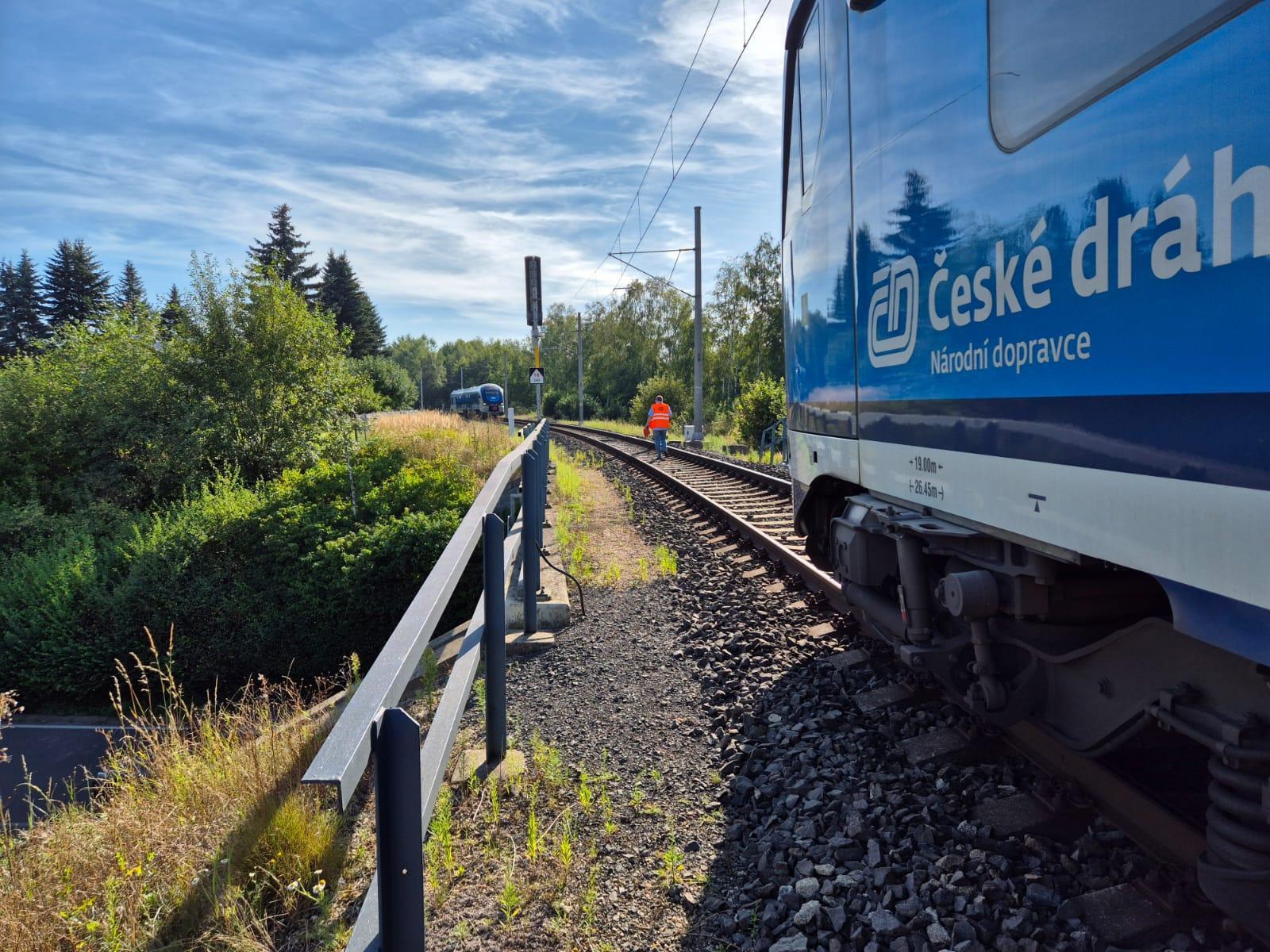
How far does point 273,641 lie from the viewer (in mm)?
13578

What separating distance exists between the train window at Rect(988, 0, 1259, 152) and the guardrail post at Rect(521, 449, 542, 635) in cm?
380

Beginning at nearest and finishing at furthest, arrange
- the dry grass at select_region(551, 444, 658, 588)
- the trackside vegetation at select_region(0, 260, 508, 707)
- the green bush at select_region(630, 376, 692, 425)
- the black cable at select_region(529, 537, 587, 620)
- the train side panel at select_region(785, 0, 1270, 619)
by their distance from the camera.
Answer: the train side panel at select_region(785, 0, 1270, 619)
the black cable at select_region(529, 537, 587, 620)
the dry grass at select_region(551, 444, 658, 588)
the trackside vegetation at select_region(0, 260, 508, 707)
the green bush at select_region(630, 376, 692, 425)

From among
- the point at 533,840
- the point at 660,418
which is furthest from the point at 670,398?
the point at 533,840

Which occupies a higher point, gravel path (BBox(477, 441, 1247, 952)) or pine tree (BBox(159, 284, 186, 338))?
pine tree (BBox(159, 284, 186, 338))

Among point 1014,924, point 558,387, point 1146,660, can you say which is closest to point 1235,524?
point 1146,660

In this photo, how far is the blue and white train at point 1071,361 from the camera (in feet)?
5.36

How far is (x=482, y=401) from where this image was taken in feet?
194

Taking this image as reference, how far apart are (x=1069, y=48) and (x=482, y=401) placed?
58.6 m

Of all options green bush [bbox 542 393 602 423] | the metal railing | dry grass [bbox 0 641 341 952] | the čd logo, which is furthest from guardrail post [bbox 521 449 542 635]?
green bush [bbox 542 393 602 423]

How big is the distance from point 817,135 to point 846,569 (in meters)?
2.47

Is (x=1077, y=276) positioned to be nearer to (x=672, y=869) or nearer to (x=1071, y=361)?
(x=1071, y=361)

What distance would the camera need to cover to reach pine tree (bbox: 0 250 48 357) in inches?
2721

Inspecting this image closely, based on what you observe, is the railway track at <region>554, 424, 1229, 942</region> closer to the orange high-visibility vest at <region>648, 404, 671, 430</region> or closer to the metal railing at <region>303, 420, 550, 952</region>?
the metal railing at <region>303, 420, 550, 952</region>

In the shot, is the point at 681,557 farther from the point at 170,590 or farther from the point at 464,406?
the point at 464,406
